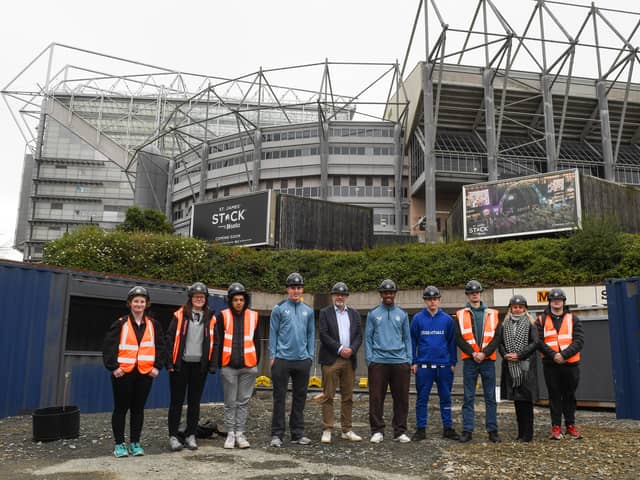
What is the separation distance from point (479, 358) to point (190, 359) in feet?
11.5

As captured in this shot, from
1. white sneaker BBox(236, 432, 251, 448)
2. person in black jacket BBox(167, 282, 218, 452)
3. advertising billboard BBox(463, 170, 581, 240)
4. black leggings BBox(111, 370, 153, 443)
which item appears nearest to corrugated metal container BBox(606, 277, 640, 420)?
white sneaker BBox(236, 432, 251, 448)

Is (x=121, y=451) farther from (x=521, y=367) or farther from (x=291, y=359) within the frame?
(x=521, y=367)

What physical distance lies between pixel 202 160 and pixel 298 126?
34.3 feet

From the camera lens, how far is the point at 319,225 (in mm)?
27781

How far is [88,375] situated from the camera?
1024 centimetres

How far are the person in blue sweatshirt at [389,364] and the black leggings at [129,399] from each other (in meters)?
2.80

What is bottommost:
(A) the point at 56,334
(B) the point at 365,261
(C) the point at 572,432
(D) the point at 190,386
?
(C) the point at 572,432

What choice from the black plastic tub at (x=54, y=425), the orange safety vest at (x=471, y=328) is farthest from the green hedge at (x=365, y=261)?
the orange safety vest at (x=471, y=328)

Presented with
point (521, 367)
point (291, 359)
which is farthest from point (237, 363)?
point (521, 367)

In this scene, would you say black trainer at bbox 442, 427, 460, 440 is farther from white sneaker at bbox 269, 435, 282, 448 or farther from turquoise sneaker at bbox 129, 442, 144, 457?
turquoise sneaker at bbox 129, 442, 144, 457

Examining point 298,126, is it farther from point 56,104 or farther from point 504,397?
point 504,397

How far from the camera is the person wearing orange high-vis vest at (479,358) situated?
22.4 ft

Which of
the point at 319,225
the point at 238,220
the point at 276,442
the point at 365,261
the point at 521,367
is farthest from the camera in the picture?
the point at 238,220

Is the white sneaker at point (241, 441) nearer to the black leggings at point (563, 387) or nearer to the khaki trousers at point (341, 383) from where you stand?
the khaki trousers at point (341, 383)
